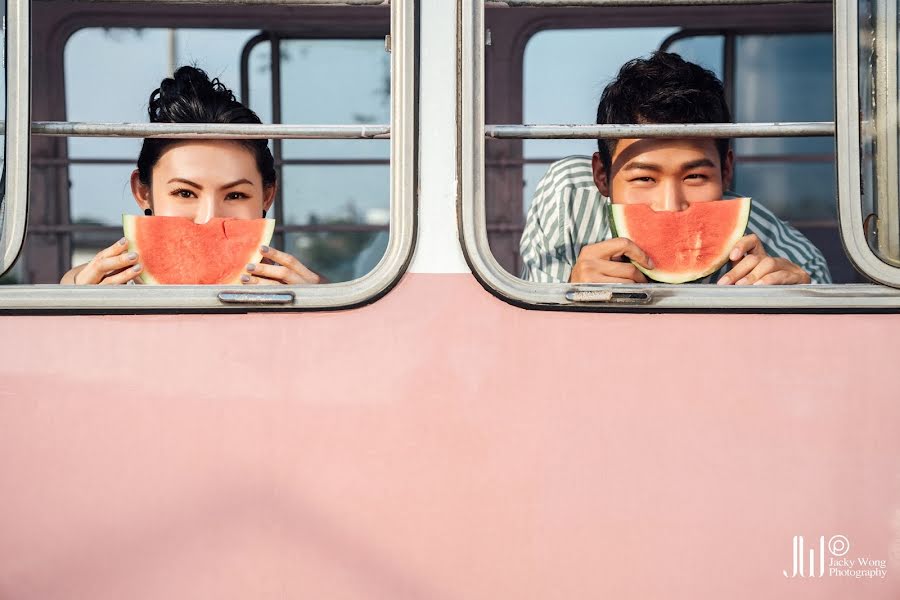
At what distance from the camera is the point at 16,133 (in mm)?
1863

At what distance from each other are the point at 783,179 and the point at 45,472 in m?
3.38

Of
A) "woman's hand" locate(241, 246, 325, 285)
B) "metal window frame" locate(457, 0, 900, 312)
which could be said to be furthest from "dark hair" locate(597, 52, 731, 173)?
"woman's hand" locate(241, 246, 325, 285)

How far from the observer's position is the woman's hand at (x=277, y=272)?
1.95 m

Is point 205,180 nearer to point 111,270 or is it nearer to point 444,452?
point 111,270

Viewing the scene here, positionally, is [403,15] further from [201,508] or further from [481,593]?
[481,593]

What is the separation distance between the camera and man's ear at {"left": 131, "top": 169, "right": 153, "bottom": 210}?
2410mm

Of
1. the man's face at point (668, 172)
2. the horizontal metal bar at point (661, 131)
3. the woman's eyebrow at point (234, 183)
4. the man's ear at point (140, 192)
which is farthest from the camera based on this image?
the man's ear at point (140, 192)

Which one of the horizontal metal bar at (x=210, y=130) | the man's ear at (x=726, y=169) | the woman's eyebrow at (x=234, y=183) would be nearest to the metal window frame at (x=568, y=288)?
the horizontal metal bar at (x=210, y=130)

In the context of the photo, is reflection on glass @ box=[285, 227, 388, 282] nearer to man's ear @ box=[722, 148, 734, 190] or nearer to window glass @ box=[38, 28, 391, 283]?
window glass @ box=[38, 28, 391, 283]

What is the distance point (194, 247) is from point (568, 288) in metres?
0.95

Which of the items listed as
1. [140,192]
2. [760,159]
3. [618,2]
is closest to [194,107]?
[140,192]

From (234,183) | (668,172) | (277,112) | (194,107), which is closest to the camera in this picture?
(668,172)

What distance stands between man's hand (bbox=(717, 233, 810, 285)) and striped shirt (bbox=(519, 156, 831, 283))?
9 cm

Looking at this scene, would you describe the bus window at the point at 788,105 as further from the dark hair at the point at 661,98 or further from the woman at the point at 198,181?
the woman at the point at 198,181
